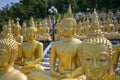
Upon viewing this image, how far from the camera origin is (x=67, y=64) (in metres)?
4.95

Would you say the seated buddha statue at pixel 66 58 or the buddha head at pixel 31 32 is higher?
the buddha head at pixel 31 32

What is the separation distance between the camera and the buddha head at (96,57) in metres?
2.90

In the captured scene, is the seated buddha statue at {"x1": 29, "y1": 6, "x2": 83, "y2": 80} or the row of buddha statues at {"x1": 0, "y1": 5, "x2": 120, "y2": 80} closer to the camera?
the row of buddha statues at {"x1": 0, "y1": 5, "x2": 120, "y2": 80}

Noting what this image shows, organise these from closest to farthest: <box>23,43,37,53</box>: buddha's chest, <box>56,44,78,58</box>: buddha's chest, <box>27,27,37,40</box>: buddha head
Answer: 1. <box>56,44,78,58</box>: buddha's chest
2. <box>27,27,37,40</box>: buddha head
3. <box>23,43,37,53</box>: buddha's chest

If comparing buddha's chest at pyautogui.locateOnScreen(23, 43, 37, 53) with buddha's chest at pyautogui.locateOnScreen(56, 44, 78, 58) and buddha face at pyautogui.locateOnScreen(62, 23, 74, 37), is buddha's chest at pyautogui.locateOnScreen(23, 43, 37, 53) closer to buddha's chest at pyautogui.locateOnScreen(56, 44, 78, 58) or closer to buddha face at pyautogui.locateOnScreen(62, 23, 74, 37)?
buddha's chest at pyautogui.locateOnScreen(56, 44, 78, 58)

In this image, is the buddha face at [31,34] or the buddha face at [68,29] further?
the buddha face at [31,34]

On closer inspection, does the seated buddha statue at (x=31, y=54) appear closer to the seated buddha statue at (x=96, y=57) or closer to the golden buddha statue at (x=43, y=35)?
the seated buddha statue at (x=96, y=57)

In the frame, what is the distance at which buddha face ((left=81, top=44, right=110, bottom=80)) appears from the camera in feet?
9.48

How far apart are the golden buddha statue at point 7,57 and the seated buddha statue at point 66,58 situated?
1.75 m

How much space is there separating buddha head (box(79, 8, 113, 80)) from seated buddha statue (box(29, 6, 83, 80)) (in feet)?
5.93

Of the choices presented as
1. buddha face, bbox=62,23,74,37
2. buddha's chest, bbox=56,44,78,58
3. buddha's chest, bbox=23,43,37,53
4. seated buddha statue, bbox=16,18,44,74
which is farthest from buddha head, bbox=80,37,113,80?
buddha's chest, bbox=23,43,37,53

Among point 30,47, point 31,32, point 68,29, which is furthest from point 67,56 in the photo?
point 30,47

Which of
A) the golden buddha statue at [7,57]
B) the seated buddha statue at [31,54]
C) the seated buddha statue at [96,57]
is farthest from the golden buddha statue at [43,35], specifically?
the seated buddha statue at [96,57]

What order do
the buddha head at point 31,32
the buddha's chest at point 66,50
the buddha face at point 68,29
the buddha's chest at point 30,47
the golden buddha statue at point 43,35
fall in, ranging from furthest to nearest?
the golden buddha statue at point 43,35 < the buddha's chest at point 30,47 < the buddha head at point 31,32 < the buddha's chest at point 66,50 < the buddha face at point 68,29
